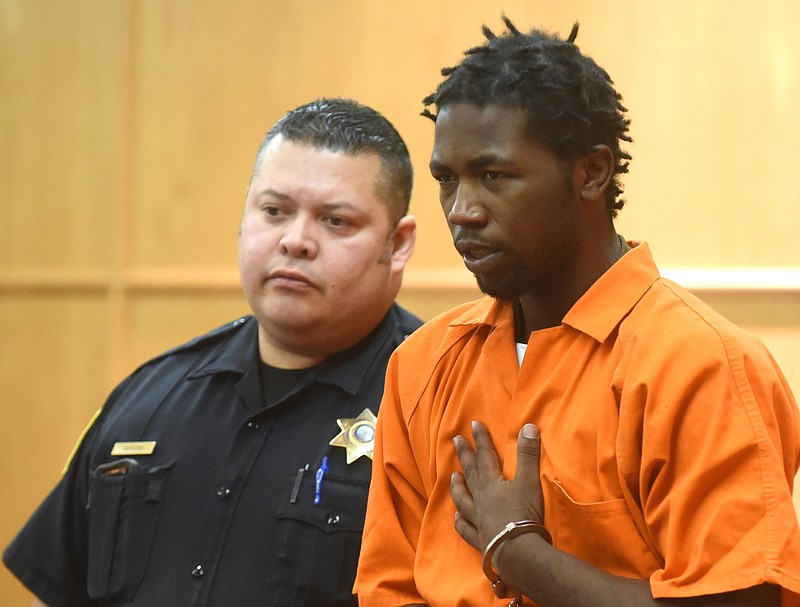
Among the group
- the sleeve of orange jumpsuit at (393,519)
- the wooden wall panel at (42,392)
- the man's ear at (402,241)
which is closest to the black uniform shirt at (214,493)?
the man's ear at (402,241)

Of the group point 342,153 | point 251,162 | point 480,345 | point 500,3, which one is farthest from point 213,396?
point 500,3

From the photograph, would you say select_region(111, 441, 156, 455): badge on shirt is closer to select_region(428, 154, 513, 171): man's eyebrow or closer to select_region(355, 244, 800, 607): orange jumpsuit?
select_region(355, 244, 800, 607): orange jumpsuit

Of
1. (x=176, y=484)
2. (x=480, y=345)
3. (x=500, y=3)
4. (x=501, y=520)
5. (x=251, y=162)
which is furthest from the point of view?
(x=251, y=162)

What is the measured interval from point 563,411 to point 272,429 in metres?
0.79

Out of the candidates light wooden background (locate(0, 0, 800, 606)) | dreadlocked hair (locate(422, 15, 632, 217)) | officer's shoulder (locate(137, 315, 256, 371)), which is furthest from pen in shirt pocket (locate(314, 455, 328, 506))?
light wooden background (locate(0, 0, 800, 606))

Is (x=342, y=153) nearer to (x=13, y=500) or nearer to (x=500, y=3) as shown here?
(x=500, y=3)

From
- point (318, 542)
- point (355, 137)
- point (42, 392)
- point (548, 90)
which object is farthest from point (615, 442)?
point (42, 392)

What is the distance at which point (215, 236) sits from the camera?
3064mm

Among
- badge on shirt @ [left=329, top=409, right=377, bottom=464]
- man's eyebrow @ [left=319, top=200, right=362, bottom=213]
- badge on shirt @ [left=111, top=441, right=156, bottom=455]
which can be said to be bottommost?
badge on shirt @ [left=111, top=441, right=156, bottom=455]

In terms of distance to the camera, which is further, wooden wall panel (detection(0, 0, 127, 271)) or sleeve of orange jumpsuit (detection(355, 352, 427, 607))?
wooden wall panel (detection(0, 0, 127, 271))

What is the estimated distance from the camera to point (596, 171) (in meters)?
1.43

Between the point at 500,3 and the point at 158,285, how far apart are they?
1.19 m

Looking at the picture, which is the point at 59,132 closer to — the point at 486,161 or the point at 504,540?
the point at 486,161

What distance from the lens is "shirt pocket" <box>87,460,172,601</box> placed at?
6.43 ft
